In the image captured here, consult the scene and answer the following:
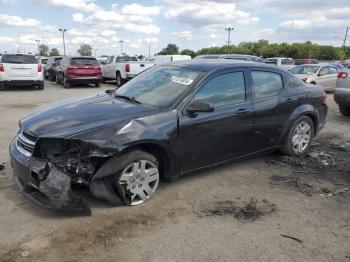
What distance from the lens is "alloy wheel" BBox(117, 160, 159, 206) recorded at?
4250 millimetres

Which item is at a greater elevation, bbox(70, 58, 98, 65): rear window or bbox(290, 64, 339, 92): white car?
bbox(70, 58, 98, 65): rear window

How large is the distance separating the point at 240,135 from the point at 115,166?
75.5 inches

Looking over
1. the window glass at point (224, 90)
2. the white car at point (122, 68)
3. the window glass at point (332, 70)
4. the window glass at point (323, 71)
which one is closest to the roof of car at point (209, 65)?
the window glass at point (224, 90)

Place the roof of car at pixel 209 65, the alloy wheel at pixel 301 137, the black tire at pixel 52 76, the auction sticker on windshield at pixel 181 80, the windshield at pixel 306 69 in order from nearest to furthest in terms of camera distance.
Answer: the auction sticker on windshield at pixel 181 80 < the roof of car at pixel 209 65 < the alloy wheel at pixel 301 137 < the windshield at pixel 306 69 < the black tire at pixel 52 76

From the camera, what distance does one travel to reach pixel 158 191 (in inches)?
190

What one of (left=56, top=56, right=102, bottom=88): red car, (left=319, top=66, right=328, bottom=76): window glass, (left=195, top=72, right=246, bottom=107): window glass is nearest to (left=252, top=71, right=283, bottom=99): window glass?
(left=195, top=72, right=246, bottom=107): window glass

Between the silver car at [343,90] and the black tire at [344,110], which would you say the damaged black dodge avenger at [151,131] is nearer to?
the silver car at [343,90]

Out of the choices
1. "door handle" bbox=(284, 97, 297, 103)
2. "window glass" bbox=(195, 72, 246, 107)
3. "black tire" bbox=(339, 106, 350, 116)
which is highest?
"window glass" bbox=(195, 72, 246, 107)

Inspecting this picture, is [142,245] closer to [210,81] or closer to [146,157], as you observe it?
[146,157]

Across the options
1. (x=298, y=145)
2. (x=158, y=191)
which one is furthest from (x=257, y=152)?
(x=158, y=191)

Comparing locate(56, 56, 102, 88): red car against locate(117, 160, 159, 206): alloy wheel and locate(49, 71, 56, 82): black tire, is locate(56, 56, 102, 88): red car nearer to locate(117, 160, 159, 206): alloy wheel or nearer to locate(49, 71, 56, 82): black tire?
locate(49, 71, 56, 82): black tire

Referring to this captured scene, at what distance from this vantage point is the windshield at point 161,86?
15.7 ft

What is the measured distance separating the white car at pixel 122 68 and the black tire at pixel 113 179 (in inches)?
548

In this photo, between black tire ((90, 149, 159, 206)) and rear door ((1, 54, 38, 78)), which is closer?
black tire ((90, 149, 159, 206))
